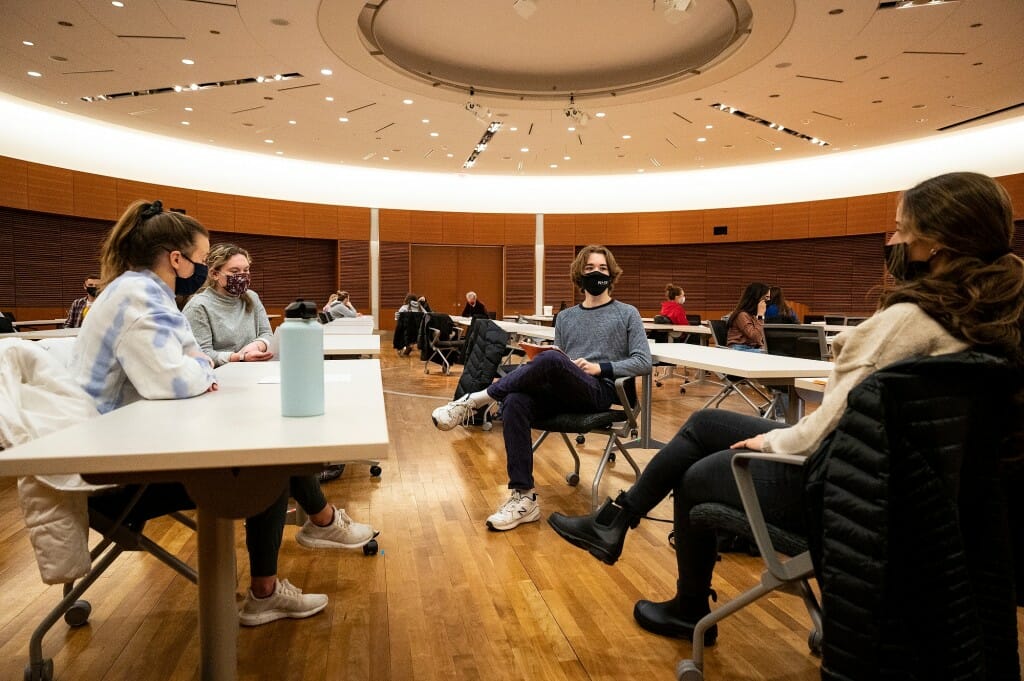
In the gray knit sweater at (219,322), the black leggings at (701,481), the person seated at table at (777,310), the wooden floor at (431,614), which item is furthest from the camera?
the person seated at table at (777,310)

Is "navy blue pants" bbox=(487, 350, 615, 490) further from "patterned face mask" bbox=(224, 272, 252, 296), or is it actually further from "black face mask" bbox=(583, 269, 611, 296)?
"patterned face mask" bbox=(224, 272, 252, 296)

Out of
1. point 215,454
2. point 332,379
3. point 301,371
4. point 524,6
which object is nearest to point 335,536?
point 332,379

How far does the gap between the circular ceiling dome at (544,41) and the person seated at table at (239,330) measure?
402cm

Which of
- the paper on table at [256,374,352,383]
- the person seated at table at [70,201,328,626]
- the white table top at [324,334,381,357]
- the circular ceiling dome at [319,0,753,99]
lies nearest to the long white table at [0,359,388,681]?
the person seated at table at [70,201,328,626]

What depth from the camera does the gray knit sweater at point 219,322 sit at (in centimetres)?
297

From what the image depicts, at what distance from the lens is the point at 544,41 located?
24.9 ft

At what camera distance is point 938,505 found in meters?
1.10

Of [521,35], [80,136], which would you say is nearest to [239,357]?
[521,35]

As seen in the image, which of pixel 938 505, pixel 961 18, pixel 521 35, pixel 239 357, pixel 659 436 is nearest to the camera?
pixel 938 505

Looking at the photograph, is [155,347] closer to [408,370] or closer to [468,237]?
[408,370]

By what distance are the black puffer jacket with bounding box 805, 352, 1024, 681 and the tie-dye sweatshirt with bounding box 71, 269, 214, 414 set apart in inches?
58.9

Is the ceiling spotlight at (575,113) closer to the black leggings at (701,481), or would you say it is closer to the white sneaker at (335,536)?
the white sneaker at (335,536)

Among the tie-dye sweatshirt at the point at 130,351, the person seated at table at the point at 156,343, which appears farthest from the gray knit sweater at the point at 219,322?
the tie-dye sweatshirt at the point at 130,351

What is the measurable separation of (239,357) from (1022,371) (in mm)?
2577
